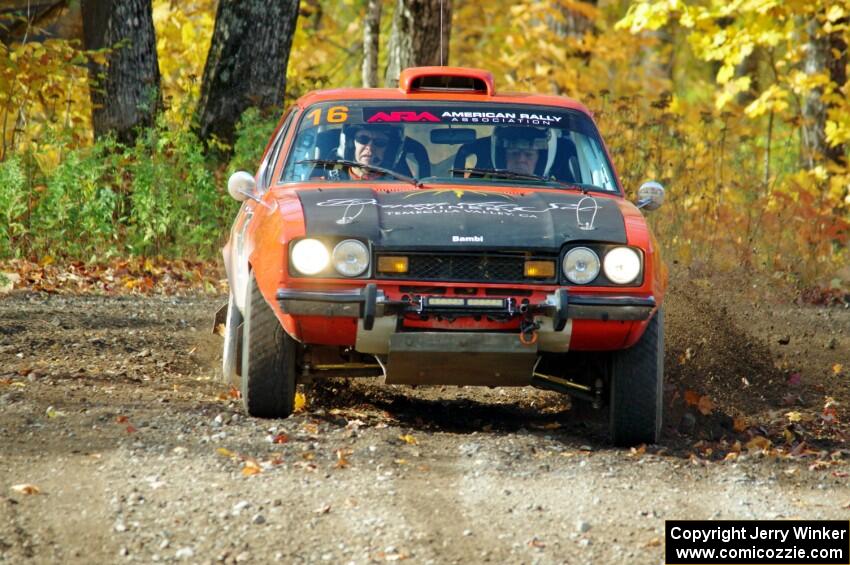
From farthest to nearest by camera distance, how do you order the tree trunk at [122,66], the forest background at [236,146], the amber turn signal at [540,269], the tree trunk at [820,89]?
1. the tree trunk at [820,89]
2. the tree trunk at [122,66]
3. the forest background at [236,146]
4. the amber turn signal at [540,269]

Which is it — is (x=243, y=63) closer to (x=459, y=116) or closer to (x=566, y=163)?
(x=459, y=116)

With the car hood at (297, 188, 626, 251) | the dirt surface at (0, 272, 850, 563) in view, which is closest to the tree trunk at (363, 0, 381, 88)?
the dirt surface at (0, 272, 850, 563)

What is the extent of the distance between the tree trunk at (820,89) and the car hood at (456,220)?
39.5 feet

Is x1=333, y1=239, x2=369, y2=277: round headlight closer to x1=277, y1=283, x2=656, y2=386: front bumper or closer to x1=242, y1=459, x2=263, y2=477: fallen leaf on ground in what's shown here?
x1=277, y1=283, x2=656, y2=386: front bumper

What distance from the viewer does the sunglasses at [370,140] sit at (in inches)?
305

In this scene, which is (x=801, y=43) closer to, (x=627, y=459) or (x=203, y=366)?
(x=203, y=366)

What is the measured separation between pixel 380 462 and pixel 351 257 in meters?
0.95

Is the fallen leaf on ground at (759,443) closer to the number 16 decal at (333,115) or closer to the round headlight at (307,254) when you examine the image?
the round headlight at (307,254)

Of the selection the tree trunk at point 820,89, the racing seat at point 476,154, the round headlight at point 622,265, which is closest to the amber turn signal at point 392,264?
the round headlight at point 622,265

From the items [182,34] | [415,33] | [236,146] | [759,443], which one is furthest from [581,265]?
[182,34]

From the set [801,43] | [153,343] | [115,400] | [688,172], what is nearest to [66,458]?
[115,400]

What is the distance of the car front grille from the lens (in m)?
6.47

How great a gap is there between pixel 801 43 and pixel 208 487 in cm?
1718

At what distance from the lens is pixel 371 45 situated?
1977 cm
